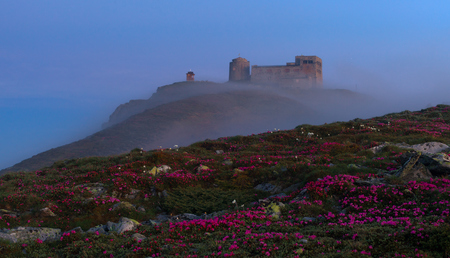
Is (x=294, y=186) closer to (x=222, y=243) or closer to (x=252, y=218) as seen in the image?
(x=252, y=218)

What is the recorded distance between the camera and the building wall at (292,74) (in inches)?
7165

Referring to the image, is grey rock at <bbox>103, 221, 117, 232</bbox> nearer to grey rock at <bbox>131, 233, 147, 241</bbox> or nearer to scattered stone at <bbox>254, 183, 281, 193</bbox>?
grey rock at <bbox>131, 233, 147, 241</bbox>

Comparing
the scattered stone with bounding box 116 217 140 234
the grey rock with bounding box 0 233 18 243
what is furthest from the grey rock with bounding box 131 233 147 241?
the grey rock with bounding box 0 233 18 243

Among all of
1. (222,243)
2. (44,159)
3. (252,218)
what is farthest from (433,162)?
(44,159)

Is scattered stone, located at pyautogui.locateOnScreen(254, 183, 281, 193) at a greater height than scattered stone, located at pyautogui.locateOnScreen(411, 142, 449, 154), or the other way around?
scattered stone, located at pyautogui.locateOnScreen(411, 142, 449, 154)

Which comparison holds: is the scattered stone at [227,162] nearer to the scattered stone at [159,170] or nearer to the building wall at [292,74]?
the scattered stone at [159,170]

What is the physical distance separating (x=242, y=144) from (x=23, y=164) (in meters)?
57.1

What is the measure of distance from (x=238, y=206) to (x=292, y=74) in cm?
17405

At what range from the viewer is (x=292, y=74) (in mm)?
182000

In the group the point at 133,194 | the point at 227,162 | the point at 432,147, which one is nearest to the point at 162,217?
the point at 133,194

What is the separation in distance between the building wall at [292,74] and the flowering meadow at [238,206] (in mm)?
158459

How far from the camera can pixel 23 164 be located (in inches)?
2714

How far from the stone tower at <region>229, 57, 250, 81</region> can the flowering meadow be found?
165 metres

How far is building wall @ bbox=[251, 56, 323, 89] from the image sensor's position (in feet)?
597
